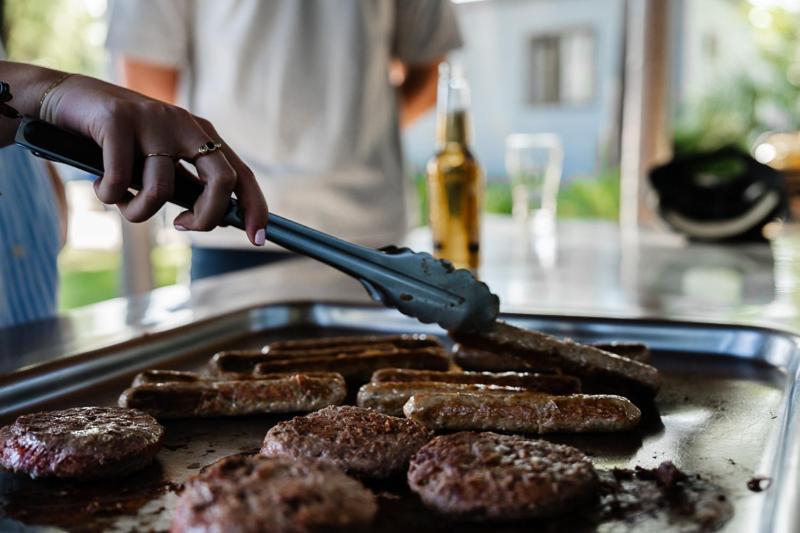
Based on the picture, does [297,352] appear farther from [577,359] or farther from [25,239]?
[25,239]

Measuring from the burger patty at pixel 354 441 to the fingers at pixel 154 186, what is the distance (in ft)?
1.21

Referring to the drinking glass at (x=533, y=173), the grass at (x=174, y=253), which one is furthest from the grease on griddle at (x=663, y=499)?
the grass at (x=174, y=253)

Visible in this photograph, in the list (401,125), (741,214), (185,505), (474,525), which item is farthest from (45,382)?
(741,214)

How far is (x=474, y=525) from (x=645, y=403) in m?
0.57

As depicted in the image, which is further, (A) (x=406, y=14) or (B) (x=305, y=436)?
(A) (x=406, y=14)

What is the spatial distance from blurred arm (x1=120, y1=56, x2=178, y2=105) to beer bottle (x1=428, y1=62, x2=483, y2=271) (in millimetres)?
1205

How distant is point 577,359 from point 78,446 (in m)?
0.81

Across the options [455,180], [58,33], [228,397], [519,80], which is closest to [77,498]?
[228,397]

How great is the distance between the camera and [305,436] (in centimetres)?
107

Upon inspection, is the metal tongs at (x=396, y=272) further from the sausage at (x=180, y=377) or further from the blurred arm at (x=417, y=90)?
the blurred arm at (x=417, y=90)

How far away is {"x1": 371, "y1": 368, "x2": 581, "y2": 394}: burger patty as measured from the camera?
1.33 m

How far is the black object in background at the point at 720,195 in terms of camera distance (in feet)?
10.2

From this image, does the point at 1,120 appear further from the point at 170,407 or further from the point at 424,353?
Result: the point at 424,353

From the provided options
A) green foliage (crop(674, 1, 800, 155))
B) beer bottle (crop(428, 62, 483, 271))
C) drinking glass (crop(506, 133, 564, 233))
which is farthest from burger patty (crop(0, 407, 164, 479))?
green foliage (crop(674, 1, 800, 155))
